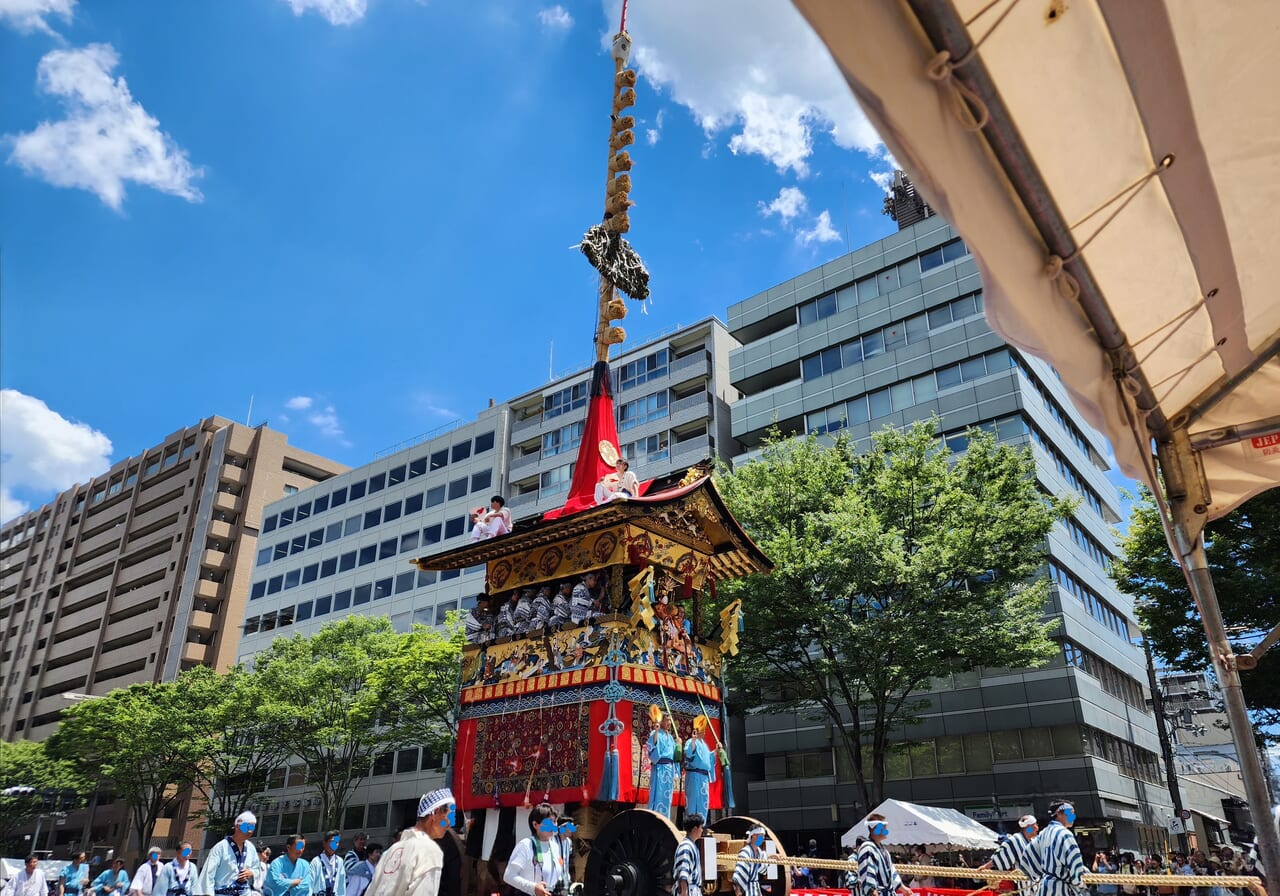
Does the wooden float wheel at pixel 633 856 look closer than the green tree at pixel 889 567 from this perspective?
Yes

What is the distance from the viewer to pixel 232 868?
11.4 meters

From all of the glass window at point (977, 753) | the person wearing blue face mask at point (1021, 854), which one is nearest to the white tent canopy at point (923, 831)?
the person wearing blue face mask at point (1021, 854)

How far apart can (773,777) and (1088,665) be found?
45.6ft

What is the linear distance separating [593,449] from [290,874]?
25.5 feet

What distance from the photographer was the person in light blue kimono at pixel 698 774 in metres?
11.0

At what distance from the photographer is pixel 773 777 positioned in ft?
124

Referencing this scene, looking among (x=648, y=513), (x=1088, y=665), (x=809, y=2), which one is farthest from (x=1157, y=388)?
(x=1088, y=665)

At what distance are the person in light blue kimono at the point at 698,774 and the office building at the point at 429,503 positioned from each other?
32083mm

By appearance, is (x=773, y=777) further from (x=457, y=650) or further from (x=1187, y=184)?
(x=1187, y=184)

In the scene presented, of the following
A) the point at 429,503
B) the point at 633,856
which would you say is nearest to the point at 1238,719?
the point at 633,856

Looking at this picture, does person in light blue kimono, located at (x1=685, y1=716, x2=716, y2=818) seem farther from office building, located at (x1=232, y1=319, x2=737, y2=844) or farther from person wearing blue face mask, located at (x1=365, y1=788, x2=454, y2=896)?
office building, located at (x1=232, y1=319, x2=737, y2=844)

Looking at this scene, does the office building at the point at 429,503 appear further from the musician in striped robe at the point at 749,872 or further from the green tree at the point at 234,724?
the musician in striped robe at the point at 749,872

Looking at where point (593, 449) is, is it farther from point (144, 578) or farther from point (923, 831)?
point (144, 578)

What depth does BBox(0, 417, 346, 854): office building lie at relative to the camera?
6206 cm
